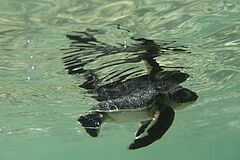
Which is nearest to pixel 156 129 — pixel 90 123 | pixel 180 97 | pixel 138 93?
pixel 90 123

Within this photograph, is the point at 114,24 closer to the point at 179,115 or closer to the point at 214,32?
the point at 214,32

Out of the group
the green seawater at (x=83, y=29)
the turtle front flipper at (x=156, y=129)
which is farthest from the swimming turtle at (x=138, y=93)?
the green seawater at (x=83, y=29)

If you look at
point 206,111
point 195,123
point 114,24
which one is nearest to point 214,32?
point 114,24

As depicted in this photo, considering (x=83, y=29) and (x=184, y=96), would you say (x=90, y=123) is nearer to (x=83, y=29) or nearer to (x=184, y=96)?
(x=184, y=96)

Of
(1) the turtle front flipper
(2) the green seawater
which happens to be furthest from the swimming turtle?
(2) the green seawater

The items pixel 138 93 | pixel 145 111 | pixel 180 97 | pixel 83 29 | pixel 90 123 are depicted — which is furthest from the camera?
pixel 138 93
